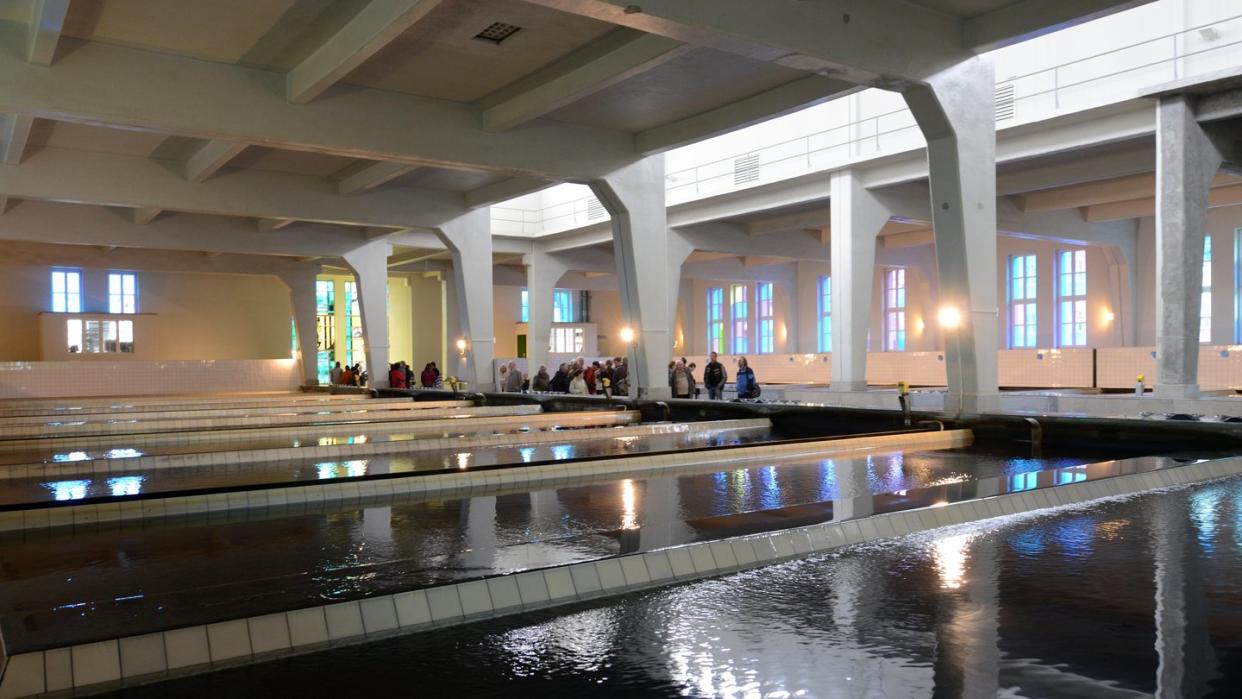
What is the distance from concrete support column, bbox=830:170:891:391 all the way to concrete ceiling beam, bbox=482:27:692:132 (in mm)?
7318

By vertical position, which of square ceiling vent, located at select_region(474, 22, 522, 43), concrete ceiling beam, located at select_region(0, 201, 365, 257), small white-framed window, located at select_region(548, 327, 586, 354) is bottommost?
small white-framed window, located at select_region(548, 327, 586, 354)

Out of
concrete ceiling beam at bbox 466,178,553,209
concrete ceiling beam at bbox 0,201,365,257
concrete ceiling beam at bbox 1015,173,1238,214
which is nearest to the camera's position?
concrete ceiling beam at bbox 466,178,553,209

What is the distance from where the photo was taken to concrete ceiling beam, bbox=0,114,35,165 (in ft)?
39.4

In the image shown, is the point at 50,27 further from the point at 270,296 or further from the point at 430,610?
the point at 270,296

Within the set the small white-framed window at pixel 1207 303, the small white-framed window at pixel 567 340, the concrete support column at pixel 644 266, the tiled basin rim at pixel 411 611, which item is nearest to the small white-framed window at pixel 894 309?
the small white-framed window at pixel 1207 303

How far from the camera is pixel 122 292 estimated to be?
28.4 metres

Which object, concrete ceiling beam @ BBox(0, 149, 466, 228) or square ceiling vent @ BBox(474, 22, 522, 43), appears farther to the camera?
concrete ceiling beam @ BBox(0, 149, 466, 228)

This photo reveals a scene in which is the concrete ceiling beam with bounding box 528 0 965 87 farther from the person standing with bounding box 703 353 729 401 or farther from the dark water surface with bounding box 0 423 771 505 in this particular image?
the person standing with bounding box 703 353 729 401

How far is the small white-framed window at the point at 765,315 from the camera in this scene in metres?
35.6

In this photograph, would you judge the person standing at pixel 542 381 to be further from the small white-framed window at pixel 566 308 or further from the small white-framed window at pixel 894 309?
the small white-framed window at pixel 566 308

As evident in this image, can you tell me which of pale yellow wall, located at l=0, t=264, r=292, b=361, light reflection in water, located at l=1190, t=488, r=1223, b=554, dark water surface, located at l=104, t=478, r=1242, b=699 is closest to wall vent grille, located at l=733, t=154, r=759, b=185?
light reflection in water, located at l=1190, t=488, r=1223, b=554

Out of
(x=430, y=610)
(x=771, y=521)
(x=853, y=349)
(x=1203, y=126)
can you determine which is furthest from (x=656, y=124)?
(x=430, y=610)

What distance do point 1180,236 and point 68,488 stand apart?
13746 mm

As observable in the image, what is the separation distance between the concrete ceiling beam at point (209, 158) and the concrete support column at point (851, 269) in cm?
1058
